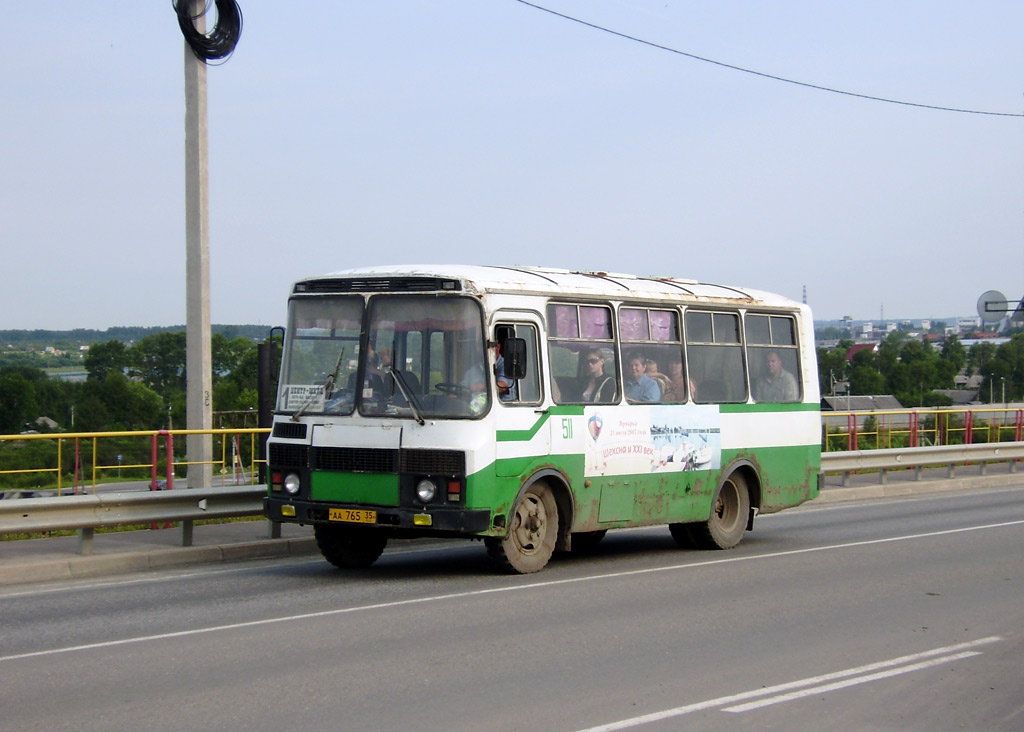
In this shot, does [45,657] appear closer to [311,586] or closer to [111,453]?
[311,586]

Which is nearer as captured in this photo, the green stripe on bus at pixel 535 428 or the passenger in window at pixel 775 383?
the green stripe on bus at pixel 535 428

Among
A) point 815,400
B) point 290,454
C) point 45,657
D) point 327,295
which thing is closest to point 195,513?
point 290,454

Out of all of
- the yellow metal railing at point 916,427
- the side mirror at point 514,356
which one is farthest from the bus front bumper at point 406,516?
the yellow metal railing at point 916,427

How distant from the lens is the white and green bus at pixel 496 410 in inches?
447

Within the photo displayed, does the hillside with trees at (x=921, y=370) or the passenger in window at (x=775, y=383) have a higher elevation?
the hillside with trees at (x=921, y=370)

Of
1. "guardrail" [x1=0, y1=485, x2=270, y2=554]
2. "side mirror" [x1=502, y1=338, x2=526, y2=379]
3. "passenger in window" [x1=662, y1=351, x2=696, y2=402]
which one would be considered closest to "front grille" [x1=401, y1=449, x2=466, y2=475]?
"side mirror" [x1=502, y1=338, x2=526, y2=379]

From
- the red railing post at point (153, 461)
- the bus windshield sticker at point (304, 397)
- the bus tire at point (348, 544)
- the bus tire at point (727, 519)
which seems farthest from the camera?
the red railing post at point (153, 461)

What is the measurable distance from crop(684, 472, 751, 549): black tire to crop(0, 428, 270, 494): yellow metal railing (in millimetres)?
5521

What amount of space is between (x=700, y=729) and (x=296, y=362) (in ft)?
22.6

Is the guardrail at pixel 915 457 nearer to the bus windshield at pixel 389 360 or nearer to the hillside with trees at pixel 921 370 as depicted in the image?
the bus windshield at pixel 389 360

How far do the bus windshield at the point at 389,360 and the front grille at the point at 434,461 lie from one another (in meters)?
0.33

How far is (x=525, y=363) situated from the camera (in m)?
11.4

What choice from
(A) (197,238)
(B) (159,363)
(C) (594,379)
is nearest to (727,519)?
(C) (594,379)

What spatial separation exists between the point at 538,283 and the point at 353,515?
2.94 metres
